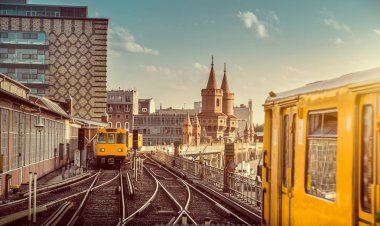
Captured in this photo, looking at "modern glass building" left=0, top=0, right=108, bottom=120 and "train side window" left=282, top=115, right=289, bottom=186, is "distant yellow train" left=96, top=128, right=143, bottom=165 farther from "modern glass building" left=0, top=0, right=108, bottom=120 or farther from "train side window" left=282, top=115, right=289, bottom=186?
"train side window" left=282, top=115, right=289, bottom=186

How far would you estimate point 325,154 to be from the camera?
26.7 feet

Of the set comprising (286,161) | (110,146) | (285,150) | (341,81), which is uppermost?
(341,81)

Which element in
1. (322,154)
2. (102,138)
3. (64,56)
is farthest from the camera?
(64,56)

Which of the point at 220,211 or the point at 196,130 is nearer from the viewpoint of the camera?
the point at 220,211

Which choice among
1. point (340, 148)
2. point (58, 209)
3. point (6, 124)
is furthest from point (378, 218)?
point (6, 124)

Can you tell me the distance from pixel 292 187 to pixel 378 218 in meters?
3.01

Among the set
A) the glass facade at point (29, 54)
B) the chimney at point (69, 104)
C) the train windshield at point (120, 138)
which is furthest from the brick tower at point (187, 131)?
the train windshield at point (120, 138)

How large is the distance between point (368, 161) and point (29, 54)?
7062 centimetres

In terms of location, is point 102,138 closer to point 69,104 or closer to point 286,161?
point 69,104

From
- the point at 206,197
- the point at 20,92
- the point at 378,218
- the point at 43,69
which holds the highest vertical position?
the point at 43,69

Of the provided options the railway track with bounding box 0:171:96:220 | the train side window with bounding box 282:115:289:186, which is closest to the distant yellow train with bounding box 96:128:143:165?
the railway track with bounding box 0:171:96:220

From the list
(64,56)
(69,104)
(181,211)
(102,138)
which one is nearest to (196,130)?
(64,56)

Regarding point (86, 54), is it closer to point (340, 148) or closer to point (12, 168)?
point (12, 168)

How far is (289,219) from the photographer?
30.9 ft
